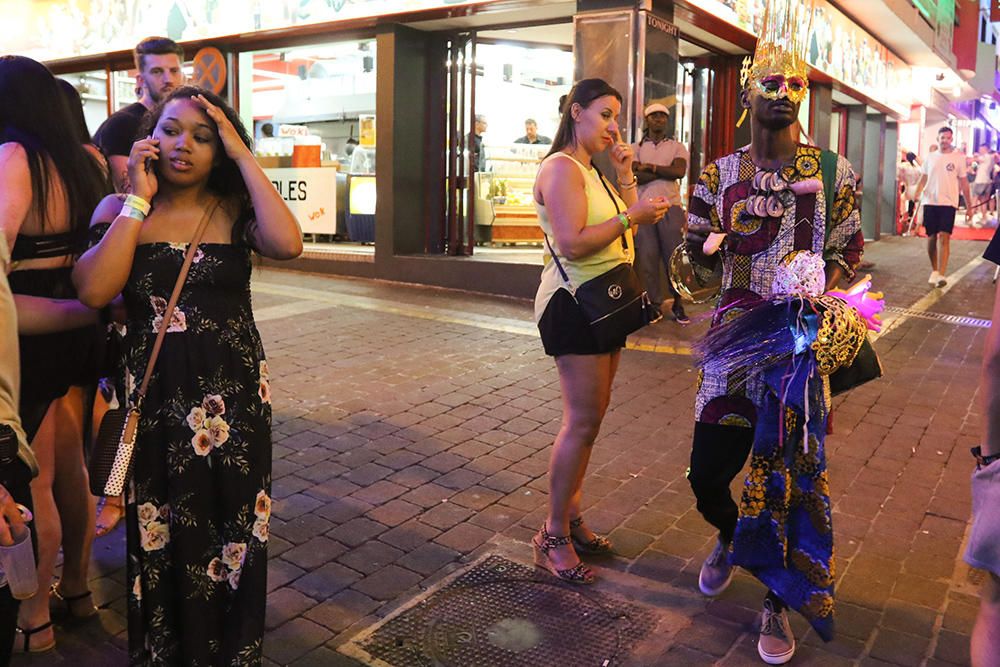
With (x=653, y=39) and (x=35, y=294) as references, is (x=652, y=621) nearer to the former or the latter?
(x=35, y=294)

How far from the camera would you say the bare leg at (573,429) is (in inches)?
144

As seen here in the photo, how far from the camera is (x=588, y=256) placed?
359cm

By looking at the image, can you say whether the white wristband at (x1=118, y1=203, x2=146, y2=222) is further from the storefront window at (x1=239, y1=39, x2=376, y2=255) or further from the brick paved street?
the storefront window at (x1=239, y1=39, x2=376, y2=255)

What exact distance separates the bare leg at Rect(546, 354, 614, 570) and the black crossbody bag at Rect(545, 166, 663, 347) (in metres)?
0.13

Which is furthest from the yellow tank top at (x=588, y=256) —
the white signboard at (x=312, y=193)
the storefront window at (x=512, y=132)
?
the white signboard at (x=312, y=193)

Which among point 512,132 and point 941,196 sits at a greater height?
point 512,132

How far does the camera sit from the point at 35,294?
2881mm

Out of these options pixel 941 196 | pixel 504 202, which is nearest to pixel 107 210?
pixel 504 202

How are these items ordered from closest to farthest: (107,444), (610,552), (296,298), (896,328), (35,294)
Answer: (107,444) → (35,294) → (610,552) → (896,328) → (296,298)

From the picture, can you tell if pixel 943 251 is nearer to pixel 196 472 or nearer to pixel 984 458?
pixel 984 458

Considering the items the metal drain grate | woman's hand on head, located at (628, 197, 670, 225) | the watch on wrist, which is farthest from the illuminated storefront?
the watch on wrist

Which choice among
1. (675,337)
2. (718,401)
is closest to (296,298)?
(675,337)

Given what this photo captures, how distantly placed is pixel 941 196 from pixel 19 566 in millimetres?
12963

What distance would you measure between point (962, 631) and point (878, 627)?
0.30m
